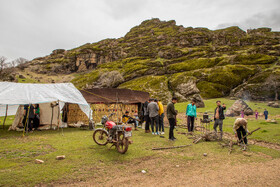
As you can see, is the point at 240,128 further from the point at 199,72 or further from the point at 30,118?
the point at 199,72

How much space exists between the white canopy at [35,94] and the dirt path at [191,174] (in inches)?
325

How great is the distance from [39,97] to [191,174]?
1034 cm

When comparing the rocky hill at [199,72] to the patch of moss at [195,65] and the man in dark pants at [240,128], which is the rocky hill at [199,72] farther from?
the man in dark pants at [240,128]

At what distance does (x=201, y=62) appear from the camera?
7194 cm

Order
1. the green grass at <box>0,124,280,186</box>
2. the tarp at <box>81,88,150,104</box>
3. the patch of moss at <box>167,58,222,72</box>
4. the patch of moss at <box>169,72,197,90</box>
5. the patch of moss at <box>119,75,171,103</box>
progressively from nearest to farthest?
the green grass at <box>0,124,280,186</box>, the tarp at <box>81,88,150,104</box>, the patch of moss at <box>119,75,171,103</box>, the patch of moss at <box>169,72,197,90</box>, the patch of moss at <box>167,58,222,72</box>

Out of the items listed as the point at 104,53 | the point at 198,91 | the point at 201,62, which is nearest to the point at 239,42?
the point at 201,62

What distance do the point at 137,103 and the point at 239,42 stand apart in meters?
101

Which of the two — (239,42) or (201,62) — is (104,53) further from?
(239,42)

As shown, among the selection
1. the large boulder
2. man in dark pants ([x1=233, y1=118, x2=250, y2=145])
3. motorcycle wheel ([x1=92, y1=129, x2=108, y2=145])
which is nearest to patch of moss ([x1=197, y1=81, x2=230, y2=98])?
the large boulder

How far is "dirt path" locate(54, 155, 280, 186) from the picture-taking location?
176 inches

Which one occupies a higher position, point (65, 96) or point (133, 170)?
point (65, 96)

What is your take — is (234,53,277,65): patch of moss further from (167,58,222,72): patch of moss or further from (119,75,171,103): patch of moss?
(119,75,171,103): patch of moss

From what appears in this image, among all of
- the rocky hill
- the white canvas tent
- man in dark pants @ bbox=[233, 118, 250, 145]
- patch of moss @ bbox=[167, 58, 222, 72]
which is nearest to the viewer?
man in dark pants @ bbox=[233, 118, 250, 145]

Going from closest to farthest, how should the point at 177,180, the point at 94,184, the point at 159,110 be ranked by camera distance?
the point at 94,184
the point at 177,180
the point at 159,110
